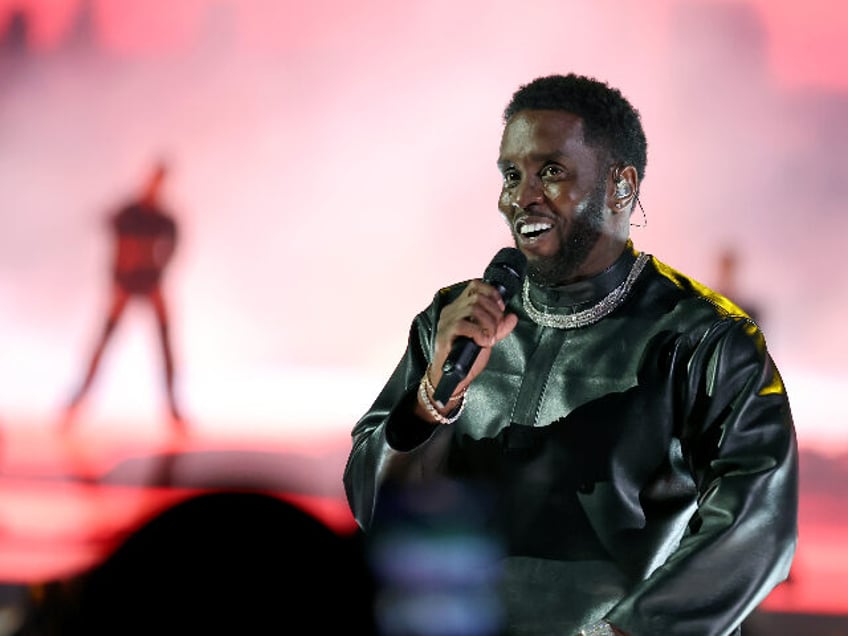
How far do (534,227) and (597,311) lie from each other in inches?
6.2

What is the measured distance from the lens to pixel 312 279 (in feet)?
13.3

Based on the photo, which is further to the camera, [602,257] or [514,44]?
[514,44]

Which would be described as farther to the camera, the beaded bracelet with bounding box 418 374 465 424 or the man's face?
the man's face

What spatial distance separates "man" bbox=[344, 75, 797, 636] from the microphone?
0.02 m

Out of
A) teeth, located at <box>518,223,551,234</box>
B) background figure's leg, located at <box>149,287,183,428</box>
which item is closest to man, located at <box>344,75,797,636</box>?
teeth, located at <box>518,223,551,234</box>

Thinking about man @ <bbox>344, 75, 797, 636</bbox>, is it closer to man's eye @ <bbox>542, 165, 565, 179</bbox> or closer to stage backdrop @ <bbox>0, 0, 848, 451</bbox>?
man's eye @ <bbox>542, 165, 565, 179</bbox>

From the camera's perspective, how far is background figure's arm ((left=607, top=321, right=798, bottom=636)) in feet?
Answer: 5.28

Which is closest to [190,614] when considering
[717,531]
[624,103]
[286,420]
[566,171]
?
[717,531]

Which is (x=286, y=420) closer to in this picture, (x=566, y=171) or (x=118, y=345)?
(x=118, y=345)

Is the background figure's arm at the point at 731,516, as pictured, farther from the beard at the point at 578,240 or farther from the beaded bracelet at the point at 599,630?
the beard at the point at 578,240

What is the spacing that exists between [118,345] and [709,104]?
202 centimetres

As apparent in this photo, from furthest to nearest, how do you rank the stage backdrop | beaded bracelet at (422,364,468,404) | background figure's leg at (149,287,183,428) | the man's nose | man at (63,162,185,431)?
man at (63,162,185,431) < background figure's leg at (149,287,183,428) < the stage backdrop < the man's nose < beaded bracelet at (422,364,468,404)

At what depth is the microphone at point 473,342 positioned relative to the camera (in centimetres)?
166

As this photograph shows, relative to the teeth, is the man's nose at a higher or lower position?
higher
